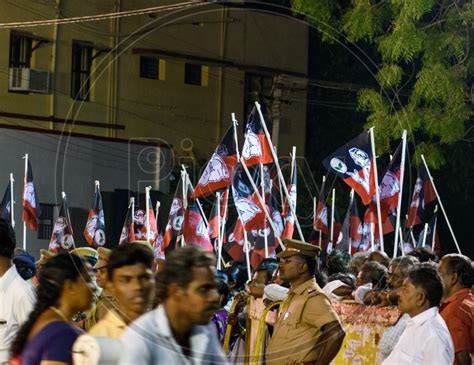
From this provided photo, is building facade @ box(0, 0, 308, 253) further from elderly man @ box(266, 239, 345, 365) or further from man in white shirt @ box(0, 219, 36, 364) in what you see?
man in white shirt @ box(0, 219, 36, 364)

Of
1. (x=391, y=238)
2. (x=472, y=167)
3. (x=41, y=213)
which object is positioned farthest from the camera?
(x=391, y=238)

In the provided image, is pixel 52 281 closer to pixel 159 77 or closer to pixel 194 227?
pixel 159 77

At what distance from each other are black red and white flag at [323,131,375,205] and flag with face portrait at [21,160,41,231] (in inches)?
191

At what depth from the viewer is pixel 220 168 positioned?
15766mm

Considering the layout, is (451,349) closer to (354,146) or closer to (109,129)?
(109,129)

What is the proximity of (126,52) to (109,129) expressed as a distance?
4.86 ft

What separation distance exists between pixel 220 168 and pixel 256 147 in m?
0.63

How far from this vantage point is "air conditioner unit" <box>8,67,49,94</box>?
14914mm

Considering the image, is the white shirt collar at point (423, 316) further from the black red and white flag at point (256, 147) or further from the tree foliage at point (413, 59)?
the tree foliage at point (413, 59)

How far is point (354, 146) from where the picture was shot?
603 inches

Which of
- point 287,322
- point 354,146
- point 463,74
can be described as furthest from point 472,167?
point 287,322

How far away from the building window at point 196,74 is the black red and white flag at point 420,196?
734 cm

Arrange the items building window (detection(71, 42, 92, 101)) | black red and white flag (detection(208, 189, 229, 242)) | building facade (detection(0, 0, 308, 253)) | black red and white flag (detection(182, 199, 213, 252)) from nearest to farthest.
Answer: building facade (detection(0, 0, 308, 253)), building window (detection(71, 42, 92, 101)), black red and white flag (detection(182, 199, 213, 252)), black red and white flag (detection(208, 189, 229, 242))

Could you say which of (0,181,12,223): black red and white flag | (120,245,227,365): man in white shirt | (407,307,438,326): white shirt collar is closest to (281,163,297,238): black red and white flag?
(0,181,12,223): black red and white flag
